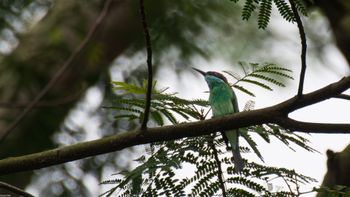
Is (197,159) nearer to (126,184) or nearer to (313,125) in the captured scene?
(126,184)

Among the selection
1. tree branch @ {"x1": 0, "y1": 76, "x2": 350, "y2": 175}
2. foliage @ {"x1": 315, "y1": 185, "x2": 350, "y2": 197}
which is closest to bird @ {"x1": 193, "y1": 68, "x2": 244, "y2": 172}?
tree branch @ {"x1": 0, "y1": 76, "x2": 350, "y2": 175}

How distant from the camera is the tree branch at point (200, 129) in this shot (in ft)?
6.95

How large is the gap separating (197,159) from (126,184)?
0.89ft

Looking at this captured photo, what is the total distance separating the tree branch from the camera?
2.12 meters

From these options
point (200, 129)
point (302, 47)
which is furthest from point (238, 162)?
point (302, 47)

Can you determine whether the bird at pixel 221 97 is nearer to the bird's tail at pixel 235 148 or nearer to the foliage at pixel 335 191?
the bird's tail at pixel 235 148

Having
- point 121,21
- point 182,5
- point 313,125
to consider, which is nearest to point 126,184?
point 313,125

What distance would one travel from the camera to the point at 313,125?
2.14 m

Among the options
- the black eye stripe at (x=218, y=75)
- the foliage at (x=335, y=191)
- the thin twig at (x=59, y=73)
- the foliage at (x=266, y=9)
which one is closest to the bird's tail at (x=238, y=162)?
the foliage at (x=335, y=191)

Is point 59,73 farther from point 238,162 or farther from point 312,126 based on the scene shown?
point 312,126

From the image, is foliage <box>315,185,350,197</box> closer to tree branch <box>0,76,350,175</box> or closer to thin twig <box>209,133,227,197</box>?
tree branch <box>0,76,350,175</box>

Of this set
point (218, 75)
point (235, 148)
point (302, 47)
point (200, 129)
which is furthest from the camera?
point (218, 75)

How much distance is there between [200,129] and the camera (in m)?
2.29

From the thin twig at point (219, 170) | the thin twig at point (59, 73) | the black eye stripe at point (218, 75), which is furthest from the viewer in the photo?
the black eye stripe at point (218, 75)
